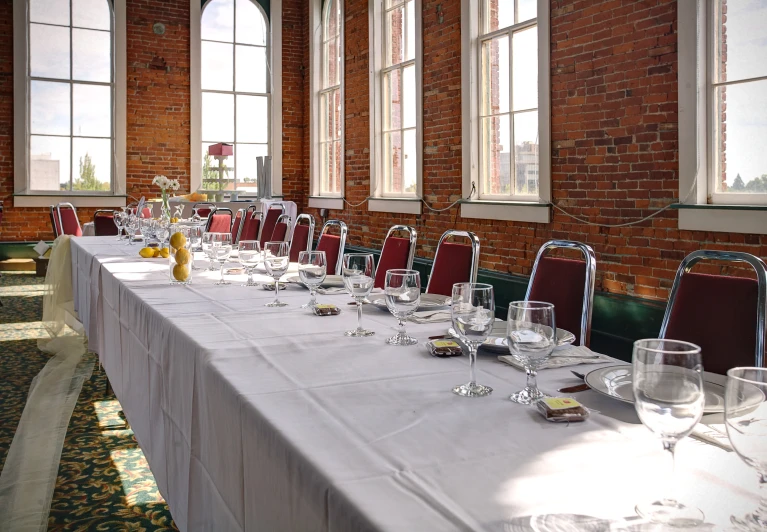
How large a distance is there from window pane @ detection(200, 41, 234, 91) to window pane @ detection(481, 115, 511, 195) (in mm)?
5447

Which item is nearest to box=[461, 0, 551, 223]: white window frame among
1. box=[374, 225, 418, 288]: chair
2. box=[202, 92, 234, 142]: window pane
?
box=[374, 225, 418, 288]: chair

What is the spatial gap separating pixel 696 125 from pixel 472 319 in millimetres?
3370

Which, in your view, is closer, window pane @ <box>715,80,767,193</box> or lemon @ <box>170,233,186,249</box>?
lemon @ <box>170,233,186,249</box>

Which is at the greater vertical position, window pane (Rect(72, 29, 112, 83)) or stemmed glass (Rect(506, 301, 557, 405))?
window pane (Rect(72, 29, 112, 83))

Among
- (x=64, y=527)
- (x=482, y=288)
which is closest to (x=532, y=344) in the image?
(x=482, y=288)

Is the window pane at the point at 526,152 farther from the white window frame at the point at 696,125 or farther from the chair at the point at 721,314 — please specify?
the chair at the point at 721,314

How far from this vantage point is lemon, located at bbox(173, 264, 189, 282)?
313 cm

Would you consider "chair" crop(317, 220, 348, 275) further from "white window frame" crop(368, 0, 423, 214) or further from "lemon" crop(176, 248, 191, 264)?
"white window frame" crop(368, 0, 423, 214)

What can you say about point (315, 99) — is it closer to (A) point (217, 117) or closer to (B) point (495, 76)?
(A) point (217, 117)

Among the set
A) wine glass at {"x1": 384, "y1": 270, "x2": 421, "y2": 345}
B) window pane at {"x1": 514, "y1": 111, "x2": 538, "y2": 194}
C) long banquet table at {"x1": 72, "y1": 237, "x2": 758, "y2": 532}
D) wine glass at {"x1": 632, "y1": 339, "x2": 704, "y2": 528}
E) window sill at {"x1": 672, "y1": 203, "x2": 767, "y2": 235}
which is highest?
window pane at {"x1": 514, "y1": 111, "x2": 538, "y2": 194}

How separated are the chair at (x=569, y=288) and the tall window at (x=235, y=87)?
8418mm

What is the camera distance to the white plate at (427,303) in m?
2.41

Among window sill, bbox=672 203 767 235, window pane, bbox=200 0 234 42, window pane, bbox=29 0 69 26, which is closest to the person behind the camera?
window sill, bbox=672 203 767 235

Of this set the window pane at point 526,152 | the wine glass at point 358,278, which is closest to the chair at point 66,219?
the window pane at point 526,152
